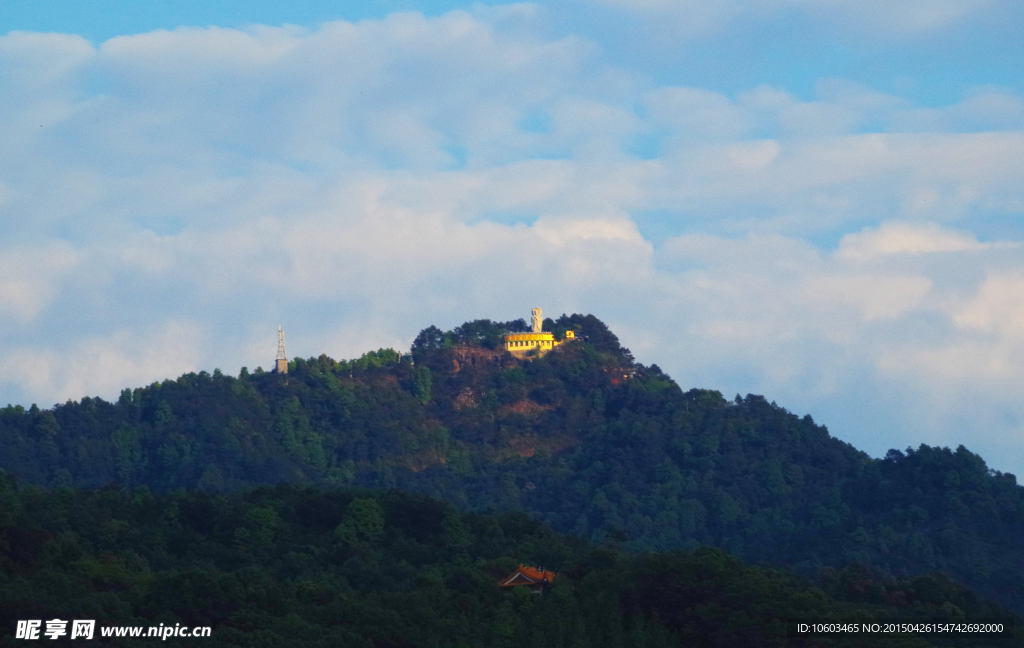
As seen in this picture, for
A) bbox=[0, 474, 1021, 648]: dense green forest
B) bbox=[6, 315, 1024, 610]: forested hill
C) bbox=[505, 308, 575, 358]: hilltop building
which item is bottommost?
bbox=[0, 474, 1021, 648]: dense green forest

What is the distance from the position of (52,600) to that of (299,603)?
7.27m

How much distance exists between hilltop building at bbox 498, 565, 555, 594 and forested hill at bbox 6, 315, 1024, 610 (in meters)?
37.1

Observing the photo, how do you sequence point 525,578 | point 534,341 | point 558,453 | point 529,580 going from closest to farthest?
point 529,580 → point 525,578 → point 558,453 → point 534,341

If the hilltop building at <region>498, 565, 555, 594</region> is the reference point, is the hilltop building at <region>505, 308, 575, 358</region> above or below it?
above

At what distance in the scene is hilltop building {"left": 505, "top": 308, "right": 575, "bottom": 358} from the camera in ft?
378

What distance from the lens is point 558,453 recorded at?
357 ft

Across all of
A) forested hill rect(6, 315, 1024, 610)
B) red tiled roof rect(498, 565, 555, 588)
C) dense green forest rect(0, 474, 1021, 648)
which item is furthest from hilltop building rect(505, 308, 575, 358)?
red tiled roof rect(498, 565, 555, 588)

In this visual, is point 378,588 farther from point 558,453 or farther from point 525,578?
point 558,453

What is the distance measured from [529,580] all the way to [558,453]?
6390cm

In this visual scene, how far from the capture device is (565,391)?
113m

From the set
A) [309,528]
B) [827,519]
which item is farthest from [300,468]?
[309,528]

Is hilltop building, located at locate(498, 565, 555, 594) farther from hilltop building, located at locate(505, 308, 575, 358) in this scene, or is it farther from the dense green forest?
hilltop building, located at locate(505, 308, 575, 358)

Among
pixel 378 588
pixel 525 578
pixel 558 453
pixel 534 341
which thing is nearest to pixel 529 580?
pixel 525 578

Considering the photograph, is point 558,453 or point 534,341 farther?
point 534,341
